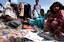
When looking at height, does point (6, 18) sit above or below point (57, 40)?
above

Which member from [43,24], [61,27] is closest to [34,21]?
[43,24]

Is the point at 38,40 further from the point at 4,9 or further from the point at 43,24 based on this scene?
the point at 4,9

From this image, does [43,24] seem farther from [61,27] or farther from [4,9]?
[4,9]

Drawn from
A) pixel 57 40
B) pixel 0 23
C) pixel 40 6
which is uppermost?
pixel 40 6

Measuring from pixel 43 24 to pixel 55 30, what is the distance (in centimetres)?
9

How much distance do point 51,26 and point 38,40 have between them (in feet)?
0.41

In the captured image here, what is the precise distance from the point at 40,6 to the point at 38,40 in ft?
0.76

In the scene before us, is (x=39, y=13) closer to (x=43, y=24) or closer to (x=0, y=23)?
(x=43, y=24)

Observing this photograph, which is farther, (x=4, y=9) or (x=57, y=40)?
(x=4, y=9)

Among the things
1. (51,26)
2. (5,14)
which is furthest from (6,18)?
(51,26)

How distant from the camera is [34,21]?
112cm

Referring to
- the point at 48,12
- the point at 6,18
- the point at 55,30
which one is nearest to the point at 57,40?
the point at 55,30

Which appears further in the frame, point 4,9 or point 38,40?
point 4,9

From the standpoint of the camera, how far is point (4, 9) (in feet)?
3.79
